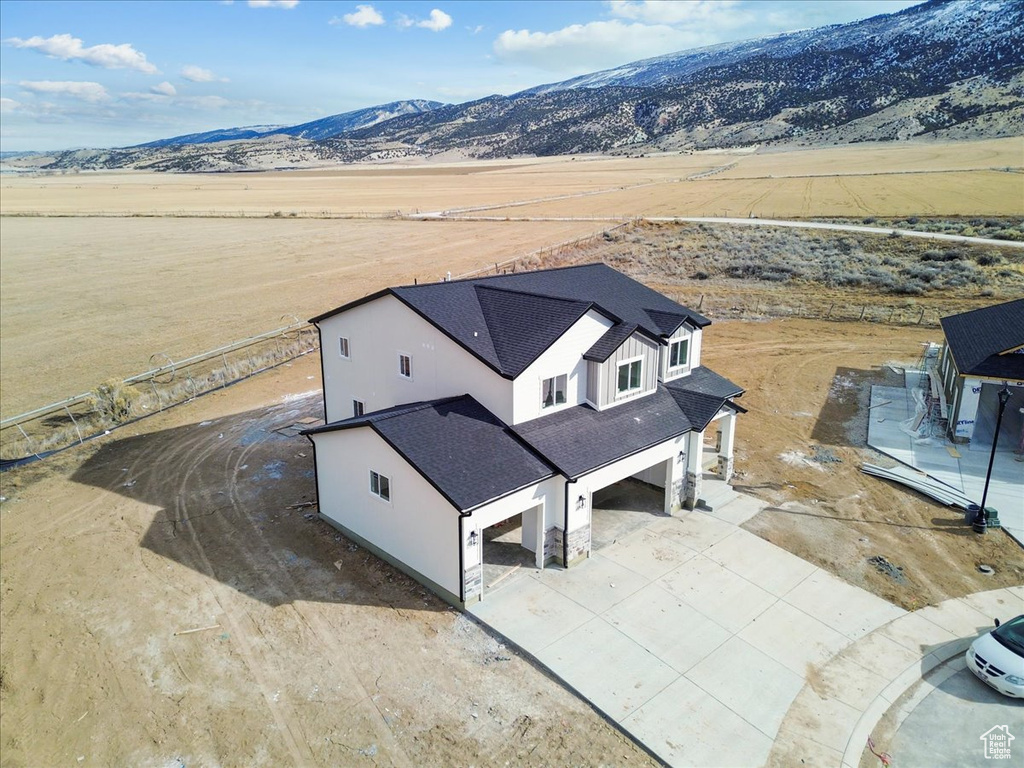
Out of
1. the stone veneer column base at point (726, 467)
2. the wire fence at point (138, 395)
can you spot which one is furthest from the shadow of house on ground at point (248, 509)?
the stone veneer column base at point (726, 467)

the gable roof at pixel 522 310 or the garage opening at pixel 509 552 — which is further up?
the gable roof at pixel 522 310

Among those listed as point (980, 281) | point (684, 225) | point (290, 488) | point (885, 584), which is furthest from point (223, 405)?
point (684, 225)

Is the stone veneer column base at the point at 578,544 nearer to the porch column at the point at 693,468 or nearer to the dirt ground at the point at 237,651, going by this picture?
the dirt ground at the point at 237,651

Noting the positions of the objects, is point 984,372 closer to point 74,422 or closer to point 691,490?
point 691,490

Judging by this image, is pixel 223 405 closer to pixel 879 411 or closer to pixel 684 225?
pixel 879 411

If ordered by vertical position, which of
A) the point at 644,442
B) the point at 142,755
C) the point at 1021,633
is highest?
the point at 644,442

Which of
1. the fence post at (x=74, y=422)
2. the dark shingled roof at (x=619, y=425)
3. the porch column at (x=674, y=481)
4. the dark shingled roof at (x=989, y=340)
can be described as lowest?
the fence post at (x=74, y=422)
